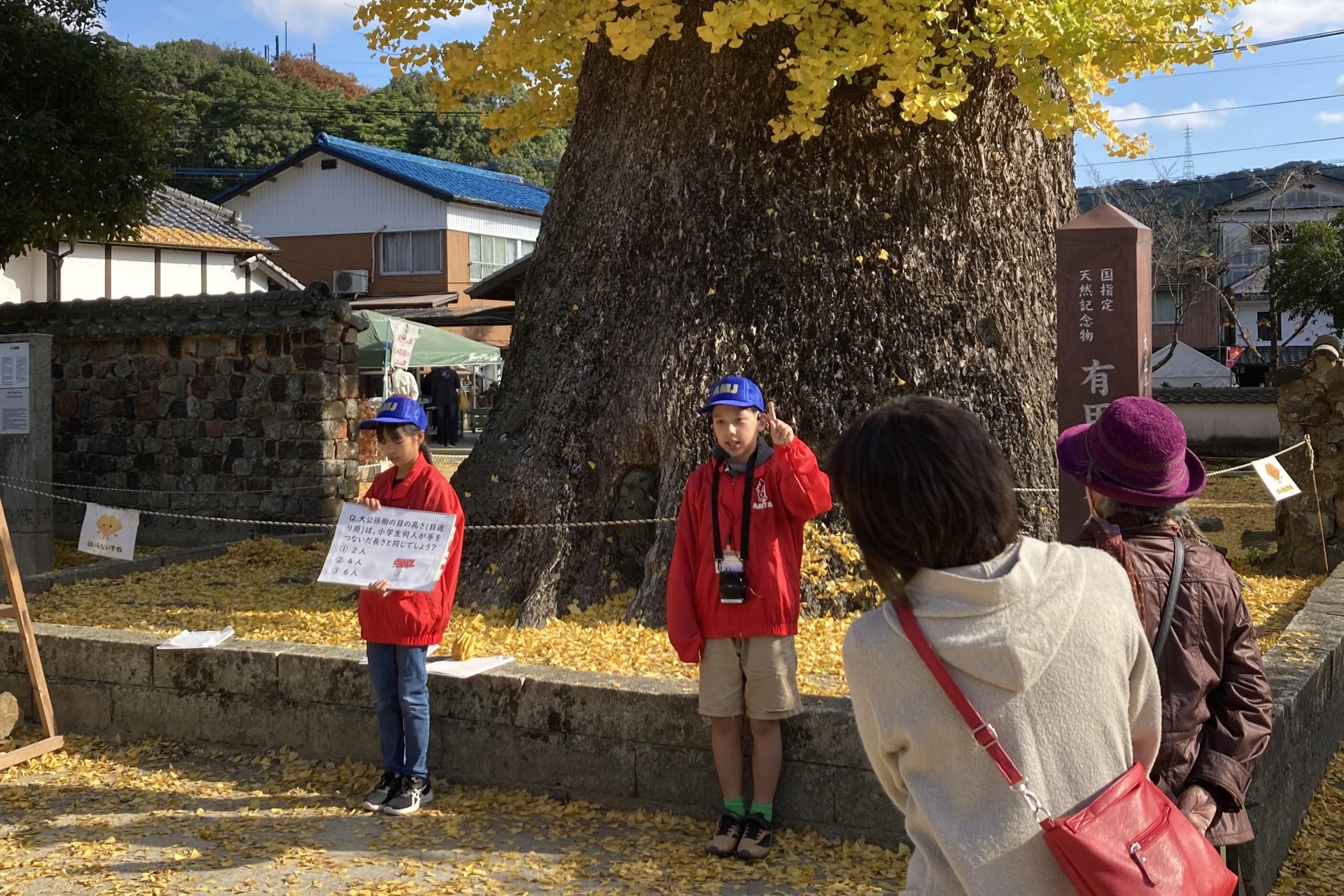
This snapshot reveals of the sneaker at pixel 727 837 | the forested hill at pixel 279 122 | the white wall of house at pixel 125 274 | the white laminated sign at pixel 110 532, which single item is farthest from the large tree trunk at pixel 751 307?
the forested hill at pixel 279 122

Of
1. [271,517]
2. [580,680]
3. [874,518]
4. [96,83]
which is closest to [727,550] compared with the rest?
[580,680]

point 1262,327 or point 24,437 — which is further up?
point 1262,327

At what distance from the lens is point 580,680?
500 cm

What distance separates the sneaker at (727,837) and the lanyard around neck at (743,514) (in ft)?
3.08

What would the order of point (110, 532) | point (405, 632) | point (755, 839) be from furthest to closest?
point (110, 532)
point (405, 632)
point (755, 839)

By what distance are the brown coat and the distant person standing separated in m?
23.8

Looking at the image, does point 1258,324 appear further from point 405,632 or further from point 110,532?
point 405,632

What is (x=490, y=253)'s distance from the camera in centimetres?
3553

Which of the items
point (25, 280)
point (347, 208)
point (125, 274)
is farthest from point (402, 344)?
point (347, 208)

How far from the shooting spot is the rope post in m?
9.20

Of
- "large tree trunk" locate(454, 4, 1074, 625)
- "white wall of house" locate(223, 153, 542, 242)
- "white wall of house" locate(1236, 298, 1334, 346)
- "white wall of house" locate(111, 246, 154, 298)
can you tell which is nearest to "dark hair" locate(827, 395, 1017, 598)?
"large tree trunk" locate(454, 4, 1074, 625)

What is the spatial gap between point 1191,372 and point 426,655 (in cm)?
2795

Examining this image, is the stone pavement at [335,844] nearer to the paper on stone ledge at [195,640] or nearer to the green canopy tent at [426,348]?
the paper on stone ledge at [195,640]

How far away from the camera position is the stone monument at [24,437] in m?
10.5
